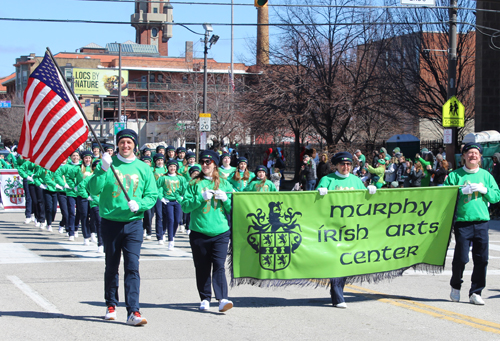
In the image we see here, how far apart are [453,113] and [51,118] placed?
41.6ft

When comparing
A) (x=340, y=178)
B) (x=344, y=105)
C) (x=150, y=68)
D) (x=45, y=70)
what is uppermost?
(x=150, y=68)

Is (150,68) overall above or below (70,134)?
above

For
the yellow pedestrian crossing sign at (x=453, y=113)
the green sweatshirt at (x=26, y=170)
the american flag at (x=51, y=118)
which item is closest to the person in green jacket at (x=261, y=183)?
the american flag at (x=51, y=118)

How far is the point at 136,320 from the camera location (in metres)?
5.98

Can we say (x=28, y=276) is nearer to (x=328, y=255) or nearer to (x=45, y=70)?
(x=45, y=70)

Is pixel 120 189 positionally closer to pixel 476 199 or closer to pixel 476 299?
pixel 476 199

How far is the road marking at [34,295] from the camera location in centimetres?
682

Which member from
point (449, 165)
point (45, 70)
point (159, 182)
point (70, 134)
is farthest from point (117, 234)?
point (449, 165)

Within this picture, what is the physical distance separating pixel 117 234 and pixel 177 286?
7.55 feet

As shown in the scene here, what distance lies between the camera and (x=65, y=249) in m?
11.9

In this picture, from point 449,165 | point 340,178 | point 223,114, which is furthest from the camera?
point 223,114

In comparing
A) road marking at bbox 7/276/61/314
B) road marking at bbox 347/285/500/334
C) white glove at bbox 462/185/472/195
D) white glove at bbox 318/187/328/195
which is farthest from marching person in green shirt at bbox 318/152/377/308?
road marking at bbox 7/276/61/314

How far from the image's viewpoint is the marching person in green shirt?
273 inches

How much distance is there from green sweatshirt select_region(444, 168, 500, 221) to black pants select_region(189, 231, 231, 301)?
2841mm
